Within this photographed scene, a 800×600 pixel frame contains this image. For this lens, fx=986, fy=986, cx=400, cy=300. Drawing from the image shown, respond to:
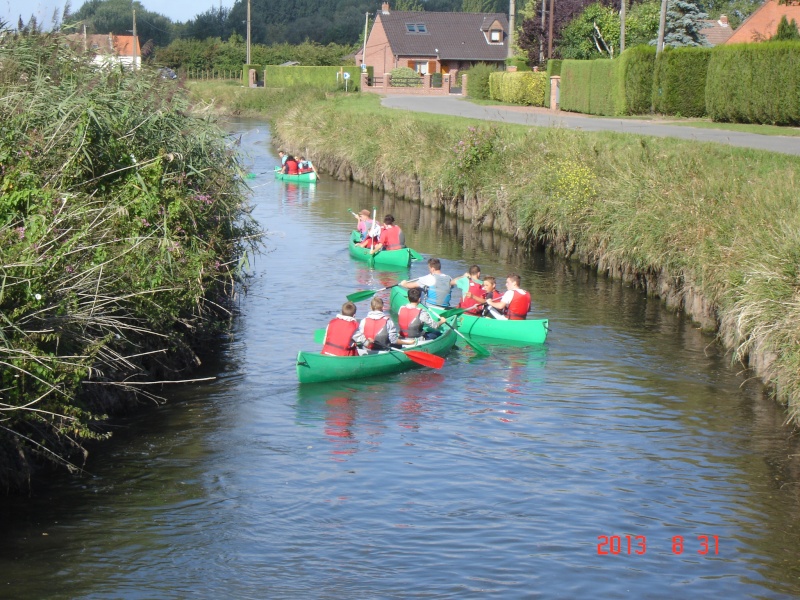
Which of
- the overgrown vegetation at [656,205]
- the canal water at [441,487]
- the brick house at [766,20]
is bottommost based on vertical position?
the canal water at [441,487]

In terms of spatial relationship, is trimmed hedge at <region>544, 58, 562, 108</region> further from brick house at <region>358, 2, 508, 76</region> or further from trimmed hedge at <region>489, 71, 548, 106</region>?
brick house at <region>358, 2, 508, 76</region>

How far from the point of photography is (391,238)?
2159cm

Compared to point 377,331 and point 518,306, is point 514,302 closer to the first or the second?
point 518,306

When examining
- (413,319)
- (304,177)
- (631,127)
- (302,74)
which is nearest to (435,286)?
(413,319)

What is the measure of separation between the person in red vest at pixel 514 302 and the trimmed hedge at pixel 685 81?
71.3ft

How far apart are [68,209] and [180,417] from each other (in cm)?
272

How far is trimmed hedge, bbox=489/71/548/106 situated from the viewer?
48219 millimetres

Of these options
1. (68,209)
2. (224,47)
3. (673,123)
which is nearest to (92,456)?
(68,209)

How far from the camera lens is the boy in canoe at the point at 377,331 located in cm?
1389

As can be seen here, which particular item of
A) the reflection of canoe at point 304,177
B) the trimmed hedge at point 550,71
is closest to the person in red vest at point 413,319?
the reflection of canoe at point 304,177

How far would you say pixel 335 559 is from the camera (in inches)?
325

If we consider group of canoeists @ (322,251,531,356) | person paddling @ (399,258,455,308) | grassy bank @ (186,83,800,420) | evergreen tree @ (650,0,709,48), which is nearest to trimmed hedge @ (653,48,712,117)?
grassy bank @ (186,83,800,420)

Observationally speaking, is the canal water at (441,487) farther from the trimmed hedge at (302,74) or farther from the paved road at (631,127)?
the trimmed hedge at (302,74)

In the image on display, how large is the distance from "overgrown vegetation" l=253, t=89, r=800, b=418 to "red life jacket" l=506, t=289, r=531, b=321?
9.43 feet
